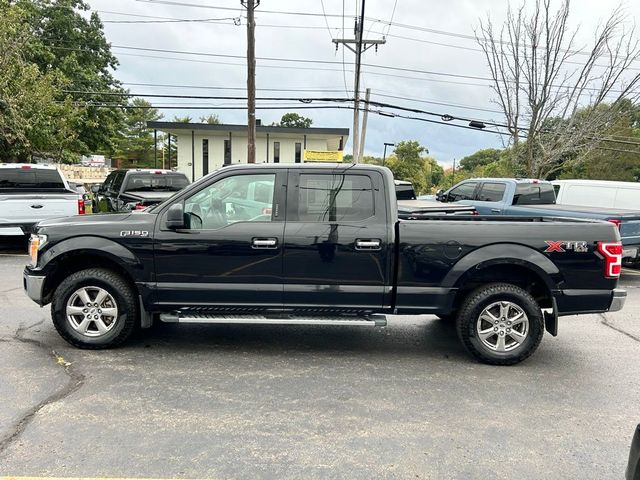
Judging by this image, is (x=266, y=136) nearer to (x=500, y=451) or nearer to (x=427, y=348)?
(x=427, y=348)

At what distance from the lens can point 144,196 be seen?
1116 cm

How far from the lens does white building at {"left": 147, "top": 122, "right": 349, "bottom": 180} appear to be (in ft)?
100

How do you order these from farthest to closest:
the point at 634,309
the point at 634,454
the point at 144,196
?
the point at 144,196 < the point at 634,309 < the point at 634,454

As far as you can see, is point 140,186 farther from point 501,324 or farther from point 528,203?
point 501,324

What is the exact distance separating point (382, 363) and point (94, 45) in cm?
3160

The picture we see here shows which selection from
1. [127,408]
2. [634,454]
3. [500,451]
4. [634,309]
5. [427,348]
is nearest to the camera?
[634,454]

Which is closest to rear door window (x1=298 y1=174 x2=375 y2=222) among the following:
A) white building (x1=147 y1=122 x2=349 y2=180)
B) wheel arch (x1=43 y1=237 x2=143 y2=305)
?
wheel arch (x1=43 y1=237 x2=143 y2=305)

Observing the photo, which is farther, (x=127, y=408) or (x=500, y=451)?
(x=127, y=408)

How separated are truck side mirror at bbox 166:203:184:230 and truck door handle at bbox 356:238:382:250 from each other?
1.62m

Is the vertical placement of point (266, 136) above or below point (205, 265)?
above

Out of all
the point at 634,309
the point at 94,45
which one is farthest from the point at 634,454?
the point at 94,45

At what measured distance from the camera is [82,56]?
1167 inches

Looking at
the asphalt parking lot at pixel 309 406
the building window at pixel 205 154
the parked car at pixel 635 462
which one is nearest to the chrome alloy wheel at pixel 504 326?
the asphalt parking lot at pixel 309 406

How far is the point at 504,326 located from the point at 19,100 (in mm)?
15214
